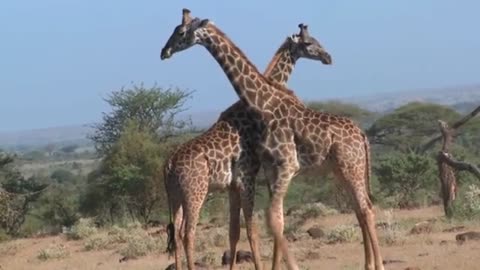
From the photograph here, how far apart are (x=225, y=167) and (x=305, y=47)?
1.62m

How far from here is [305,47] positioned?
34.4 feet

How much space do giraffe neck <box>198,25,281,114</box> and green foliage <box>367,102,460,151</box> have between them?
31.2 m

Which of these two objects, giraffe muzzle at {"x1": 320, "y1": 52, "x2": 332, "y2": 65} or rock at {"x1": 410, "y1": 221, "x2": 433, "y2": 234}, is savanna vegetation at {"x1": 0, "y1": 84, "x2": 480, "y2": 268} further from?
giraffe muzzle at {"x1": 320, "y1": 52, "x2": 332, "y2": 65}

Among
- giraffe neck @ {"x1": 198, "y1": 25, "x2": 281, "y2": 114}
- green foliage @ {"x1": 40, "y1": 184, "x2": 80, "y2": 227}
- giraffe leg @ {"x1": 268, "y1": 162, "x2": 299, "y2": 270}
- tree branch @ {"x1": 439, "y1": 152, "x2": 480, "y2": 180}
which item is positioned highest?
giraffe neck @ {"x1": 198, "y1": 25, "x2": 281, "y2": 114}

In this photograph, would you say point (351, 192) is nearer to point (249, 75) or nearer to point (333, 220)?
point (249, 75)

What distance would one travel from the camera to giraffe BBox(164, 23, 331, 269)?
32.3 feet

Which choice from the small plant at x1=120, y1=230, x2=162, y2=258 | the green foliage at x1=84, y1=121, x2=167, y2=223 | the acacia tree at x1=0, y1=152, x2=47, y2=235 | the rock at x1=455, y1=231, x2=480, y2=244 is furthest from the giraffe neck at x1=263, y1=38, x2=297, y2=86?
the acacia tree at x1=0, y1=152, x2=47, y2=235

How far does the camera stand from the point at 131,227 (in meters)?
22.2

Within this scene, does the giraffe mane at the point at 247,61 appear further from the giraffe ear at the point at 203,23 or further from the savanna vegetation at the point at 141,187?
the savanna vegetation at the point at 141,187

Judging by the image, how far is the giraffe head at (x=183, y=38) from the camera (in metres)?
9.77

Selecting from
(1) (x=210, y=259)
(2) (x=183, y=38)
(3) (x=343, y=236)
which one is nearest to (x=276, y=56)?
(2) (x=183, y=38)

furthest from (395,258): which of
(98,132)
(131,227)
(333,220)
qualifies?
(98,132)

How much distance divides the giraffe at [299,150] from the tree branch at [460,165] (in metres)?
7.69

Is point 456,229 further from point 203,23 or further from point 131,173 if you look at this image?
point 131,173
